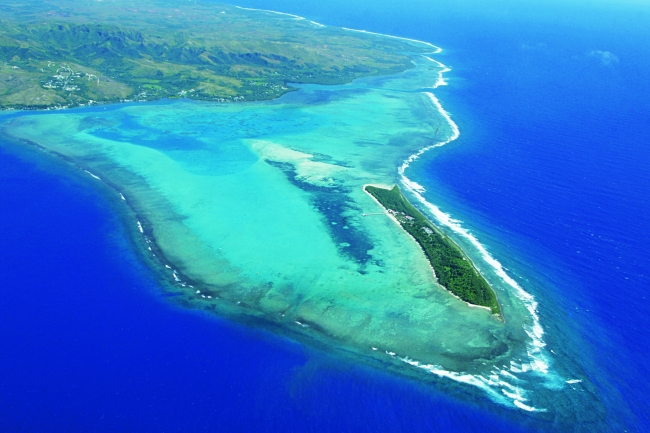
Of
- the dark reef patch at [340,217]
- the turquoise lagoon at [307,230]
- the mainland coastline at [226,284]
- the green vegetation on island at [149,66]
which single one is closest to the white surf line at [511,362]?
the turquoise lagoon at [307,230]

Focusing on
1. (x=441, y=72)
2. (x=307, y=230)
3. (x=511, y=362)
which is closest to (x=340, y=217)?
(x=307, y=230)

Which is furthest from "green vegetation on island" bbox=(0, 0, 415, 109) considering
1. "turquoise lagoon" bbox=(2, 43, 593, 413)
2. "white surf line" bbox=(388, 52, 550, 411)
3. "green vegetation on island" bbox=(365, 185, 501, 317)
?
"white surf line" bbox=(388, 52, 550, 411)

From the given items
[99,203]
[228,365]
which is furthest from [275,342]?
[99,203]

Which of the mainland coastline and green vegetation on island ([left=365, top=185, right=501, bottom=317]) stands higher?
green vegetation on island ([left=365, top=185, right=501, bottom=317])

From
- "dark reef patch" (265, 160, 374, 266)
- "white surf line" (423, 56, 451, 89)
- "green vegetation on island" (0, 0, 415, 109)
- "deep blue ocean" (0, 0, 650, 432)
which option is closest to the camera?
"deep blue ocean" (0, 0, 650, 432)

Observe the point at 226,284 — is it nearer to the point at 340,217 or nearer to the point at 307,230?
the point at 307,230

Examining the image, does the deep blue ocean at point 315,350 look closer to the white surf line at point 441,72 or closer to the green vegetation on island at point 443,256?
the green vegetation on island at point 443,256

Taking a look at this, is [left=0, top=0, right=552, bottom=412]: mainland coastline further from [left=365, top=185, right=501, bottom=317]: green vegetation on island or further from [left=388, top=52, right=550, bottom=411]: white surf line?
[left=365, top=185, right=501, bottom=317]: green vegetation on island
